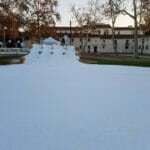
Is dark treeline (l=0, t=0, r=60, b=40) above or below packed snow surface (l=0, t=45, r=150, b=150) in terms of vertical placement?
above

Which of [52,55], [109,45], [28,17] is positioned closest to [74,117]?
[52,55]

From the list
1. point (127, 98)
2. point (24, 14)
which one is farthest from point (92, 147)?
point (24, 14)

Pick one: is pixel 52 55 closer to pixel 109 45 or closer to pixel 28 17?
pixel 28 17

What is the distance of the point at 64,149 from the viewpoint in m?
5.08

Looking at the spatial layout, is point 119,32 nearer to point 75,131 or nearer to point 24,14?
point 24,14

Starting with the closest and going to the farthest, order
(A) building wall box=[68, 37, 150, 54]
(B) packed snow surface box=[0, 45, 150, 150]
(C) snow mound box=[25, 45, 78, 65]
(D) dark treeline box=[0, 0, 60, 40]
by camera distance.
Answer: (B) packed snow surface box=[0, 45, 150, 150]
(C) snow mound box=[25, 45, 78, 65]
(D) dark treeline box=[0, 0, 60, 40]
(A) building wall box=[68, 37, 150, 54]

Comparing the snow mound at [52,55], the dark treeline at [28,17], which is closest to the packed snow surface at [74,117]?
the snow mound at [52,55]

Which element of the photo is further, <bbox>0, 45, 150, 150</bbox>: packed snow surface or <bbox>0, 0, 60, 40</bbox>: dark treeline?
<bbox>0, 0, 60, 40</bbox>: dark treeline

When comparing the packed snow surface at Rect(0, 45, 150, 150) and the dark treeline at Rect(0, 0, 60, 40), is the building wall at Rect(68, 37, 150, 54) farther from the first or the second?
the packed snow surface at Rect(0, 45, 150, 150)

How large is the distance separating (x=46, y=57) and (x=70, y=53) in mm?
2904

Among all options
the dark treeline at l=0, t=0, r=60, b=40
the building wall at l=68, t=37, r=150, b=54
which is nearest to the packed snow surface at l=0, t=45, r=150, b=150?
the dark treeline at l=0, t=0, r=60, b=40

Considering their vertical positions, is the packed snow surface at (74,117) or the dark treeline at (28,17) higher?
the dark treeline at (28,17)

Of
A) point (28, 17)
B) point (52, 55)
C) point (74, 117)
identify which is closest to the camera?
point (74, 117)

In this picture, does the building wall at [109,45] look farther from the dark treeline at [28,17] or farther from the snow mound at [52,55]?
the snow mound at [52,55]
